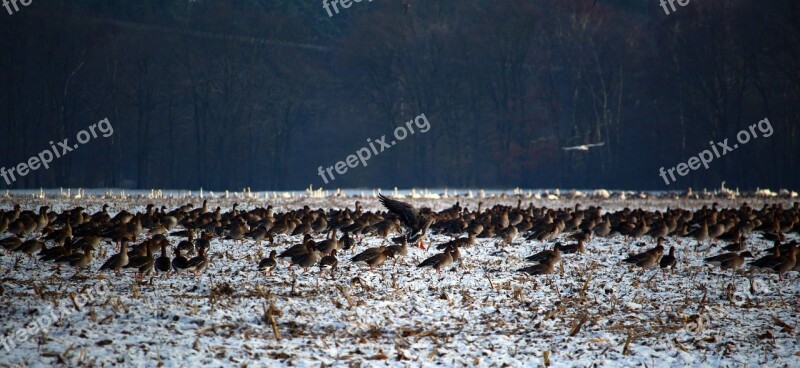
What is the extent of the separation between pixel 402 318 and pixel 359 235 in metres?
9.47

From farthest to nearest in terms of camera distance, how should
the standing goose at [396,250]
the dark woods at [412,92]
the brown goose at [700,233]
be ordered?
1. the dark woods at [412,92]
2. the brown goose at [700,233]
3. the standing goose at [396,250]

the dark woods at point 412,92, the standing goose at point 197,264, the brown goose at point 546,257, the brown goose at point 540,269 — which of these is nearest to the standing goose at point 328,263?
the standing goose at point 197,264

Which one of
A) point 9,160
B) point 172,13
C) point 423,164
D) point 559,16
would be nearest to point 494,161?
point 423,164

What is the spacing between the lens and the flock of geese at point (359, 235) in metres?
13.7

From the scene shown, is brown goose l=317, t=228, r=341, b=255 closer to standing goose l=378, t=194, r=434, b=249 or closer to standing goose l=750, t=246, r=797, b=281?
standing goose l=378, t=194, r=434, b=249

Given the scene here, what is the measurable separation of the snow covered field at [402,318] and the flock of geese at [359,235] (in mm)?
299

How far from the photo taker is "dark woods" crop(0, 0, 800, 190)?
170 ft

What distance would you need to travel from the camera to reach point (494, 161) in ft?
210

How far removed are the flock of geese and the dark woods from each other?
1226 inches

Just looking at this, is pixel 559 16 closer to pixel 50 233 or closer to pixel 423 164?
pixel 423 164

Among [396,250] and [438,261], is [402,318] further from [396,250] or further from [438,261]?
[396,250]

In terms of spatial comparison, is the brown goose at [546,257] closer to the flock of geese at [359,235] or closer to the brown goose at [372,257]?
the flock of geese at [359,235]

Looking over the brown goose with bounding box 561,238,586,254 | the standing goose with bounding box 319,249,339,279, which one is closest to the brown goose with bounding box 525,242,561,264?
the brown goose with bounding box 561,238,586,254

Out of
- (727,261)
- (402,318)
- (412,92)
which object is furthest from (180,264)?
(412,92)
